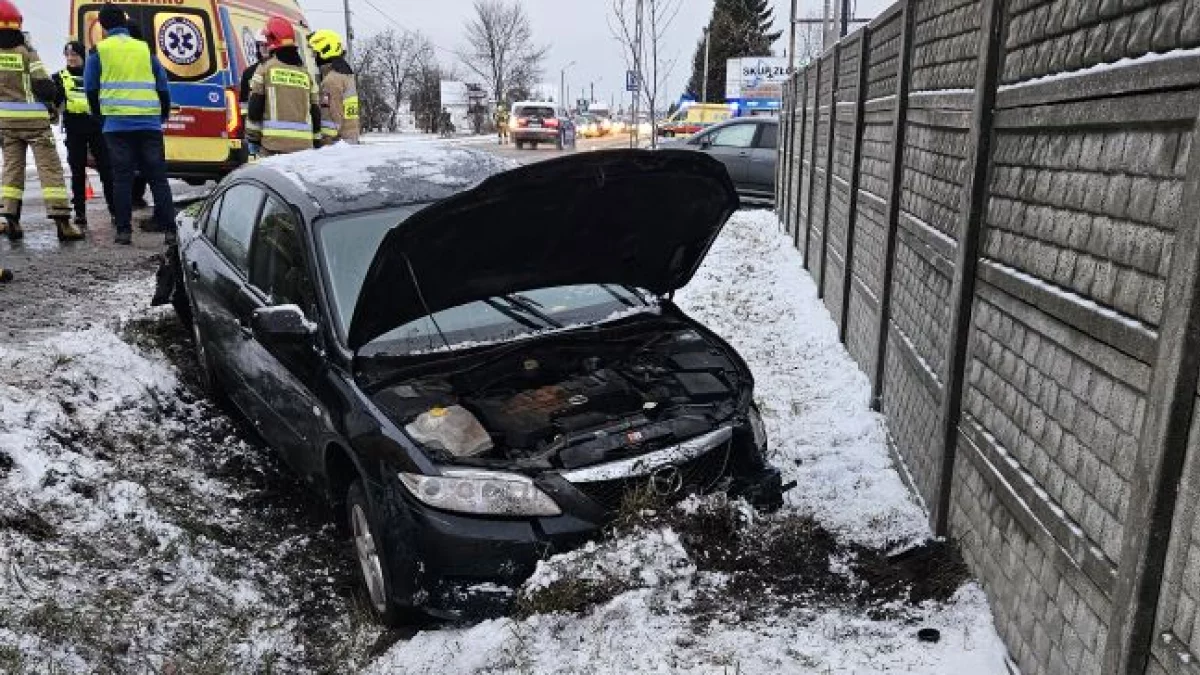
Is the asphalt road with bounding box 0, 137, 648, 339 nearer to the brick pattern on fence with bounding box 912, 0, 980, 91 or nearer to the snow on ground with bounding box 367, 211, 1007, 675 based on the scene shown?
the brick pattern on fence with bounding box 912, 0, 980, 91

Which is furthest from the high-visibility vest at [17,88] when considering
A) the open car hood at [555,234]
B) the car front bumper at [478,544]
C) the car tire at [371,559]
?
the car front bumper at [478,544]

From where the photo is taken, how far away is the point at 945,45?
412 centimetres

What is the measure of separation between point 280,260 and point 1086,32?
3.51 metres

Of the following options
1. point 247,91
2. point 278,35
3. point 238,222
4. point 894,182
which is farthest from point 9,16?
point 894,182

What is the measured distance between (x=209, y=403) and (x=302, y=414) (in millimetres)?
2063

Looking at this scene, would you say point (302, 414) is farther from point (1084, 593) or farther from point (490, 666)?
point (1084, 593)

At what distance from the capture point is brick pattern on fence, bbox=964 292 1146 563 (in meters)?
2.19

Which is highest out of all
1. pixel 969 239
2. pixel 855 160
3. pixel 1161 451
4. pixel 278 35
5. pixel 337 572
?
pixel 278 35

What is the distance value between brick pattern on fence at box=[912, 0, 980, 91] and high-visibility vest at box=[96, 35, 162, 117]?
6.63 metres

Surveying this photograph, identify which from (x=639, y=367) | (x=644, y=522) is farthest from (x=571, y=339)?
(x=644, y=522)

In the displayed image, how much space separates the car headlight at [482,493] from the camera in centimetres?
312

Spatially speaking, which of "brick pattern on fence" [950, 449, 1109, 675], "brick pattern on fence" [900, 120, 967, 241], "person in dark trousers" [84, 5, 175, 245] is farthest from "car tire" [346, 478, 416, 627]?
"person in dark trousers" [84, 5, 175, 245]

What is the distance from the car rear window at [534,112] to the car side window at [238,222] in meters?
29.8

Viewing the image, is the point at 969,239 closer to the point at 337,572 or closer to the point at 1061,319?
the point at 1061,319
